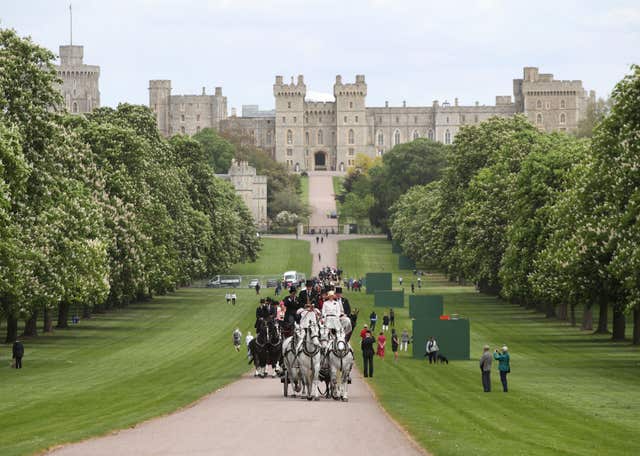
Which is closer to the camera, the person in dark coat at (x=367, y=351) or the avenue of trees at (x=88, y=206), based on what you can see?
the person in dark coat at (x=367, y=351)

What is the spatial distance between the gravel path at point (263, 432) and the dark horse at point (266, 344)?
4.66m

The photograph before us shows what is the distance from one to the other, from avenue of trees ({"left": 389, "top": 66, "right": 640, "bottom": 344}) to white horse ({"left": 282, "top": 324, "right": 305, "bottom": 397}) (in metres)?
17.2

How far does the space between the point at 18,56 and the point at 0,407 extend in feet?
73.0

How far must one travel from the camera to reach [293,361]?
31969mm

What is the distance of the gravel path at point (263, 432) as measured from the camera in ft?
74.0

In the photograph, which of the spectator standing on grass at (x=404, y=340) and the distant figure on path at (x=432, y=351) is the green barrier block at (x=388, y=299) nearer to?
the spectator standing on grass at (x=404, y=340)

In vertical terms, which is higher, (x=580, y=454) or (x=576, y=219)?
(x=576, y=219)

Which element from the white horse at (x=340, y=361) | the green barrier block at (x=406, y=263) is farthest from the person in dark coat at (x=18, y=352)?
the green barrier block at (x=406, y=263)

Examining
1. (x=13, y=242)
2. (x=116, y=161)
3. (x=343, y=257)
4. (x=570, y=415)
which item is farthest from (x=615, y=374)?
(x=343, y=257)

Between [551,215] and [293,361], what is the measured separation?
36479mm

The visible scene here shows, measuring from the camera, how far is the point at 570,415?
108ft

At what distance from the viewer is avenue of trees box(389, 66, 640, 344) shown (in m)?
49.8

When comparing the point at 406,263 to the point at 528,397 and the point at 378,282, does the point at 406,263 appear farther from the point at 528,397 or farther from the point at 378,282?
the point at 528,397

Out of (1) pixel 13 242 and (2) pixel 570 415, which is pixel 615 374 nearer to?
(2) pixel 570 415
